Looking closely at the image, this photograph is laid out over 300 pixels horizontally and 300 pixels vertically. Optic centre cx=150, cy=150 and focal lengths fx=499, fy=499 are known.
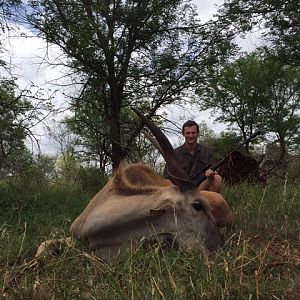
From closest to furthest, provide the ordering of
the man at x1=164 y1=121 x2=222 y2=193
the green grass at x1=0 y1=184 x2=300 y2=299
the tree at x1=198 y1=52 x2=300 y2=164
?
the green grass at x1=0 y1=184 x2=300 y2=299 < the man at x1=164 y1=121 x2=222 y2=193 < the tree at x1=198 y1=52 x2=300 y2=164

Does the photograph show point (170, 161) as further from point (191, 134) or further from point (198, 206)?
point (191, 134)

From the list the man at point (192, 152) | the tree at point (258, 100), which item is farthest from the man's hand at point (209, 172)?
the tree at point (258, 100)

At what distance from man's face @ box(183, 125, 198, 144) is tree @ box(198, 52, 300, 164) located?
22.2 meters

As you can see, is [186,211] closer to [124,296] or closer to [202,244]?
[202,244]

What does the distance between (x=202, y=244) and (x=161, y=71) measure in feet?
27.2

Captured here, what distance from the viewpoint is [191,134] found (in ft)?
17.7

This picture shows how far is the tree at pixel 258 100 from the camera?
2797cm

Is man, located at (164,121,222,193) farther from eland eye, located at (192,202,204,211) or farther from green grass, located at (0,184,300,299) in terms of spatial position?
eland eye, located at (192,202,204,211)

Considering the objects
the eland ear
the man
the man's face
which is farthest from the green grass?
the man's face

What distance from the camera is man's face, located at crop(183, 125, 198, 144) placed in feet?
17.7

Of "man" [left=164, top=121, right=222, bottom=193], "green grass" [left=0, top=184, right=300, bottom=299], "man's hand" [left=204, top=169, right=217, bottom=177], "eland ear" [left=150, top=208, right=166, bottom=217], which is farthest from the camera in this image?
"man" [left=164, top=121, right=222, bottom=193]

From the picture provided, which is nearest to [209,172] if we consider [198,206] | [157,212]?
[198,206]

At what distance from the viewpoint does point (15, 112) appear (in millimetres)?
7957

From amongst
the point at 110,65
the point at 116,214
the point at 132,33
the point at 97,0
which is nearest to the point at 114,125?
the point at 110,65
